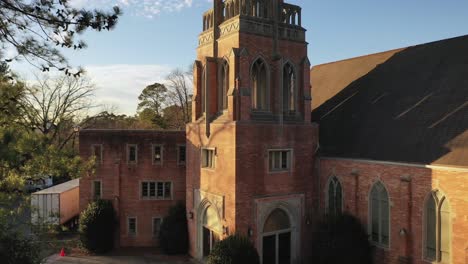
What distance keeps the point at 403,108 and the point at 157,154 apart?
50.9 feet

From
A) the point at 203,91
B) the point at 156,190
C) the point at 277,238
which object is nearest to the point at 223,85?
the point at 203,91

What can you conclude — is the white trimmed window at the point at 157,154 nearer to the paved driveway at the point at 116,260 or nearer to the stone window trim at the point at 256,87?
the paved driveway at the point at 116,260

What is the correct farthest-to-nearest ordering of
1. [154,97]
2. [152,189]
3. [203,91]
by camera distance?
[154,97] → [152,189] → [203,91]

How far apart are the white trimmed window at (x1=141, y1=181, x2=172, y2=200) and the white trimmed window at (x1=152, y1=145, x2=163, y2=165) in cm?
146

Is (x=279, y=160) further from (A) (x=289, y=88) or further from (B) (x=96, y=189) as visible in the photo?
(B) (x=96, y=189)

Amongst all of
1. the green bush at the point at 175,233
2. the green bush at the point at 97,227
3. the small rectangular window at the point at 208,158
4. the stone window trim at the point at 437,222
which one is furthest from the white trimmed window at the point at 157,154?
the stone window trim at the point at 437,222

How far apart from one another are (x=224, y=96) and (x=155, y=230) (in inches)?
450

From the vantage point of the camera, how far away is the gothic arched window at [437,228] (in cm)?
1320

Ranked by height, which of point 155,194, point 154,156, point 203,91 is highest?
point 203,91

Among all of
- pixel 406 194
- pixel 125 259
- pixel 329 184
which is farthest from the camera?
pixel 125 259

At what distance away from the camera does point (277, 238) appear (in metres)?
17.7

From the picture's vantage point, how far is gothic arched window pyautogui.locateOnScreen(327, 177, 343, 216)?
17.6m

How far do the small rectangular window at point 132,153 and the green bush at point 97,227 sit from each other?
128 inches

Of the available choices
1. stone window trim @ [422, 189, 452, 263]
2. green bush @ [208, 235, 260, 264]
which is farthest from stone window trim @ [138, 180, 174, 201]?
stone window trim @ [422, 189, 452, 263]
